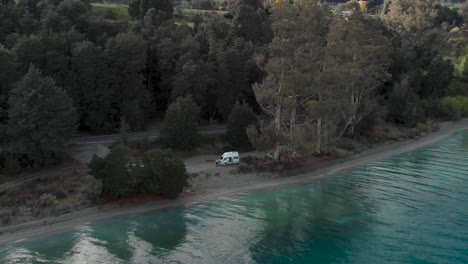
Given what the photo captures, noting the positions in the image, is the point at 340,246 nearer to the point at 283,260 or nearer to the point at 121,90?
the point at 283,260

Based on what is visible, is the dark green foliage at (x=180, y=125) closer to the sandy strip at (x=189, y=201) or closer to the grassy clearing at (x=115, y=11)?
the sandy strip at (x=189, y=201)

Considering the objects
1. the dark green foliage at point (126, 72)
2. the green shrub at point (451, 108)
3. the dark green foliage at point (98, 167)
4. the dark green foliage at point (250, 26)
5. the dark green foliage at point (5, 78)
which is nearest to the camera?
the dark green foliage at point (98, 167)

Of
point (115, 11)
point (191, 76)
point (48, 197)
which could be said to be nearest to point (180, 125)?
point (191, 76)

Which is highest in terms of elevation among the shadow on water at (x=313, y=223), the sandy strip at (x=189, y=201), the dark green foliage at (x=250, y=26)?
the dark green foliage at (x=250, y=26)

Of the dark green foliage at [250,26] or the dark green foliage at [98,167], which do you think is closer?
the dark green foliage at [98,167]

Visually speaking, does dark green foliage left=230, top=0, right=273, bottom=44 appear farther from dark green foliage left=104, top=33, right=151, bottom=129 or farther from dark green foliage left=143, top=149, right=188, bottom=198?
dark green foliage left=143, top=149, right=188, bottom=198

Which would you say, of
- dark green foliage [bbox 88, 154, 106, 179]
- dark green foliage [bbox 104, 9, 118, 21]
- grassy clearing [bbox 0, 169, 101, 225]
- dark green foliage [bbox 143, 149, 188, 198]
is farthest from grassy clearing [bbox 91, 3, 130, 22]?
dark green foliage [bbox 143, 149, 188, 198]

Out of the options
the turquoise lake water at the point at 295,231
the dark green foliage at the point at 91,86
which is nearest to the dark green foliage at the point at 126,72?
the dark green foliage at the point at 91,86
